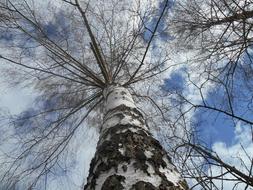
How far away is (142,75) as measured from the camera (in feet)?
19.8

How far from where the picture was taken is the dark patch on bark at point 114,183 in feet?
6.51

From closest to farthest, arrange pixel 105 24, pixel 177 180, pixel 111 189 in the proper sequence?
pixel 111 189 → pixel 177 180 → pixel 105 24

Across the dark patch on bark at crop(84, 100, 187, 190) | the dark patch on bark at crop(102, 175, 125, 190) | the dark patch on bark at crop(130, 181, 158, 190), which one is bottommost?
the dark patch on bark at crop(130, 181, 158, 190)

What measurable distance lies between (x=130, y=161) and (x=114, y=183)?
247mm

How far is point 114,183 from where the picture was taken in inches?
79.8

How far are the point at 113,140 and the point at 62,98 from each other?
3.73m

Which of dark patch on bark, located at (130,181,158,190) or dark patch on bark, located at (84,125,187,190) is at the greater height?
dark patch on bark, located at (84,125,187,190)

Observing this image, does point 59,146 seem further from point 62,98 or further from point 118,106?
point 118,106

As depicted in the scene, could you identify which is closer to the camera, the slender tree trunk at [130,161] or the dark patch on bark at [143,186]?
the dark patch on bark at [143,186]

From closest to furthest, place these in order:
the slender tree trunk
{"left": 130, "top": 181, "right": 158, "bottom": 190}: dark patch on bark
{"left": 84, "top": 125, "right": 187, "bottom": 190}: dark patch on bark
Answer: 1. {"left": 130, "top": 181, "right": 158, "bottom": 190}: dark patch on bark
2. the slender tree trunk
3. {"left": 84, "top": 125, "right": 187, "bottom": 190}: dark patch on bark

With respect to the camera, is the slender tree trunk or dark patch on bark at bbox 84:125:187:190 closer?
the slender tree trunk

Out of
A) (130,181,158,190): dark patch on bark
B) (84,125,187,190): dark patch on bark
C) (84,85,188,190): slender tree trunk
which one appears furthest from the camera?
(84,125,187,190): dark patch on bark

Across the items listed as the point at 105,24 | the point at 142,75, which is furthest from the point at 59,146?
the point at 105,24

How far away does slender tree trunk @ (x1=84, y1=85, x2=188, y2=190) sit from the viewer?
2036mm
